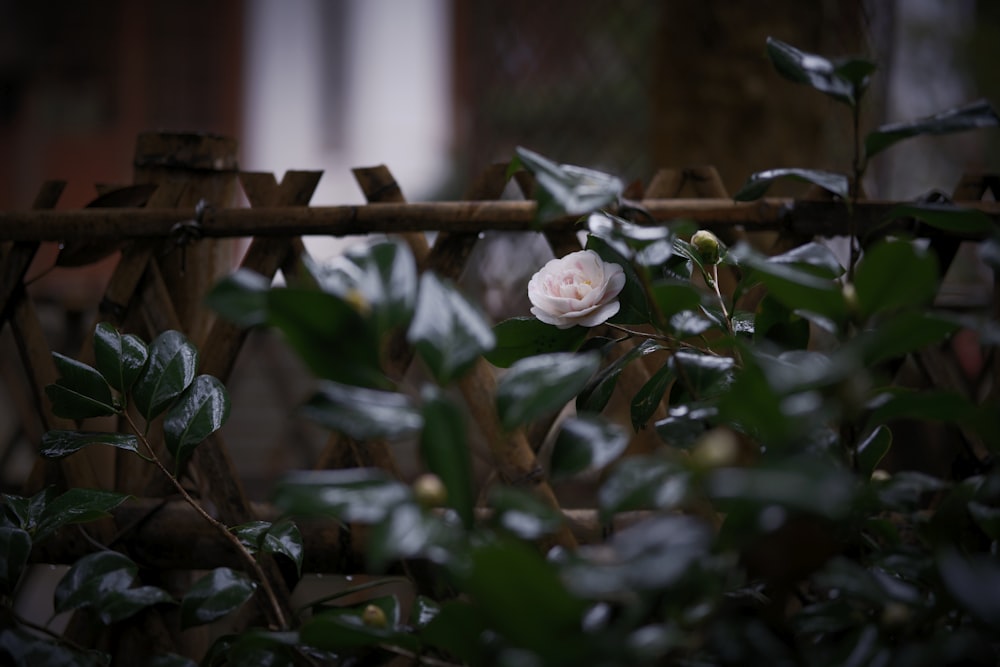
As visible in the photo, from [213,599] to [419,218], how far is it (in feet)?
1.60

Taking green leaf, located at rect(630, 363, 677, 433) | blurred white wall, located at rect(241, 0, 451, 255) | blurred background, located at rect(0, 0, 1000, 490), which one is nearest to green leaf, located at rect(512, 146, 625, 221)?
green leaf, located at rect(630, 363, 677, 433)

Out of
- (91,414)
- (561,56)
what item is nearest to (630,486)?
(91,414)

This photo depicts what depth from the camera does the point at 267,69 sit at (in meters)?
4.93

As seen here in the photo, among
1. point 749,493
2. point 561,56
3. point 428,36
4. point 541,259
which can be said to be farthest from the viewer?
point 428,36

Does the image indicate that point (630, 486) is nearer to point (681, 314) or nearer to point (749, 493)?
point (749, 493)

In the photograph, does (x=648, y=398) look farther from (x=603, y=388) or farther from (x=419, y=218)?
(x=419, y=218)

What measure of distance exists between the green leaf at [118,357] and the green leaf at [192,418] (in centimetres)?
5

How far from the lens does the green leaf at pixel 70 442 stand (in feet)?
2.26

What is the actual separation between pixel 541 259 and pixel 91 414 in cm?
155

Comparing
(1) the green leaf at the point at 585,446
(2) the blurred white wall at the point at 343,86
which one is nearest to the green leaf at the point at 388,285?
(1) the green leaf at the point at 585,446

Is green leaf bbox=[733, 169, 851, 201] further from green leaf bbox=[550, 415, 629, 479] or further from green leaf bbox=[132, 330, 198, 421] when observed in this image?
green leaf bbox=[132, 330, 198, 421]

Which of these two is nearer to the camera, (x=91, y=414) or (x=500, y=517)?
(x=500, y=517)

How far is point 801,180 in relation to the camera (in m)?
0.67

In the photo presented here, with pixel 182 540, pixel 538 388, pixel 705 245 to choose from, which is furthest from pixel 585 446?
pixel 182 540
